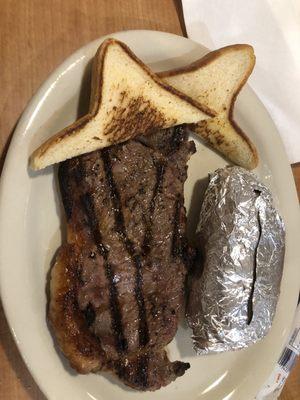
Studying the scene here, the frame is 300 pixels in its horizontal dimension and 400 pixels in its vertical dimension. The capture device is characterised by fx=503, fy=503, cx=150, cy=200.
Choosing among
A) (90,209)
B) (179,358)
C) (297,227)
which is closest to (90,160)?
(90,209)

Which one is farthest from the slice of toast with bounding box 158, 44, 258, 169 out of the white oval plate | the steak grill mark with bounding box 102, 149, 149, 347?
the steak grill mark with bounding box 102, 149, 149, 347

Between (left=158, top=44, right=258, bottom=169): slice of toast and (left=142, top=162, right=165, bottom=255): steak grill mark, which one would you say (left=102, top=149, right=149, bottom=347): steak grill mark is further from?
(left=158, top=44, right=258, bottom=169): slice of toast

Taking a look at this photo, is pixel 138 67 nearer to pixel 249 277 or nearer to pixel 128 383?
pixel 249 277

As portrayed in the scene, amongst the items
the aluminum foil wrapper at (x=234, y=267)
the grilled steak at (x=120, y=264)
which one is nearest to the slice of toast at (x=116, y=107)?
the grilled steak at (x=120, y=264)

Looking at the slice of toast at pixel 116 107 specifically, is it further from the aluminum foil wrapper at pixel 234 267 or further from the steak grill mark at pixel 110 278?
the aluminum foil wrapper at pixel 234 267

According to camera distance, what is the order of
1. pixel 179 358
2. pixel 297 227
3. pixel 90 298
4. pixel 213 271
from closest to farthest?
1. pixel 90 298
2. pixel 213 271
3. pixel 179 358
4. pixel 297 227

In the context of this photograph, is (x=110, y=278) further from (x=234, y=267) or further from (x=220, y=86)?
(x=220, y=86)

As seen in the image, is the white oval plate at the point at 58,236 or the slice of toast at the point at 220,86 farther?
the slice of toast at the point at 220,86
